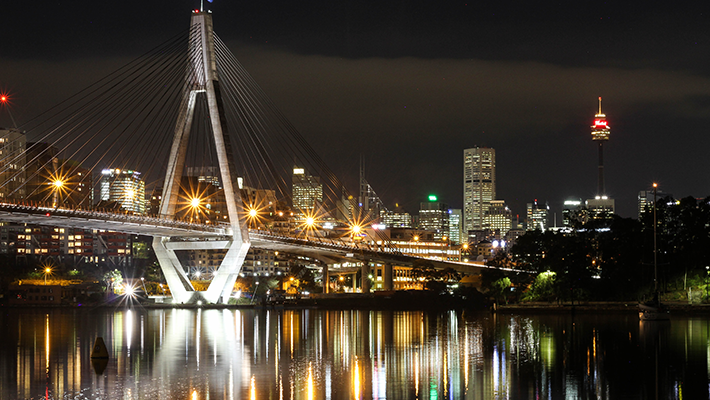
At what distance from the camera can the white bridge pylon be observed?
57906 millimetres

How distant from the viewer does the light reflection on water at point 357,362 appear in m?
22.8

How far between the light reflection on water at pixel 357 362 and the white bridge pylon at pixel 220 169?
48.1 ft

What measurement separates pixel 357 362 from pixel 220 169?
32.3 m

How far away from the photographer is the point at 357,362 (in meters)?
29.2

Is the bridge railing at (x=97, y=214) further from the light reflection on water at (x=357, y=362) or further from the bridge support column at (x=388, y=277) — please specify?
the bridge support column at (x=388, y=277)

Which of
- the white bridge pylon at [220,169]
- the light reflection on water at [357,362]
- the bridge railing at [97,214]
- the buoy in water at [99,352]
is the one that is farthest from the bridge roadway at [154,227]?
the buoy in water at [99,352]

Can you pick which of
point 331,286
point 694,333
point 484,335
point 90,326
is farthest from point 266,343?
point 331,286

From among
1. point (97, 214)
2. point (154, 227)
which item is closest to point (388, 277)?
point (154, 227)

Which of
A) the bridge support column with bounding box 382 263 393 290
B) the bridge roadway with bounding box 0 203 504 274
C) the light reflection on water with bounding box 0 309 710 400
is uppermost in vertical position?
the bridge roadway with bounding box 0 203 504 274

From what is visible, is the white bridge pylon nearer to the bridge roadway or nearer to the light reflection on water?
the bridge roadway

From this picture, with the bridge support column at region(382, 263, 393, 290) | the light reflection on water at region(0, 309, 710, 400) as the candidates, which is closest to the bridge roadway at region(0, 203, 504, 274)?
the light reflection on water at region(0, 309, 710, 400)

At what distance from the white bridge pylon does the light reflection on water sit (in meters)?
14.7

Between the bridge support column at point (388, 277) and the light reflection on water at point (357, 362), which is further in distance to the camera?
the bridge support column at point (388, 277)

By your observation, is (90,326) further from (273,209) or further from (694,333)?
(273,209)
